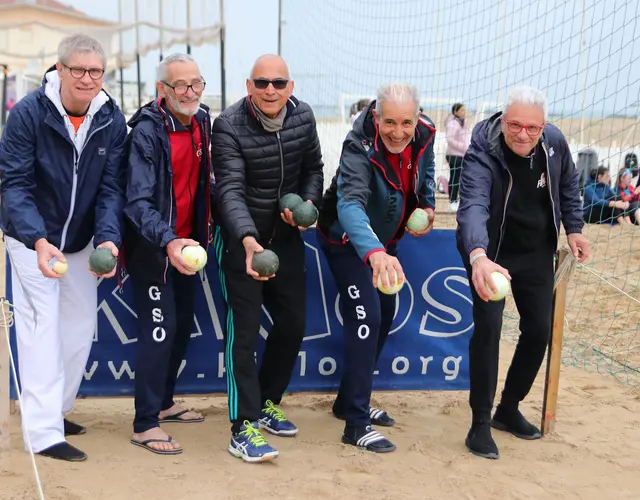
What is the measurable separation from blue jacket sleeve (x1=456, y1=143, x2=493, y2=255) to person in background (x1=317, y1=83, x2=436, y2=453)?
0.93 ft

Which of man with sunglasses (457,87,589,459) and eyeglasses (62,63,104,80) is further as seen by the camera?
man with sunglasses (457,87,589,459)

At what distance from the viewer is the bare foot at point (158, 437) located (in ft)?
13.8

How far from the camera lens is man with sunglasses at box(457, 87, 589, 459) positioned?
13.1 ft

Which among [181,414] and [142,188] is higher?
[142,188]

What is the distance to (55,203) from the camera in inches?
156

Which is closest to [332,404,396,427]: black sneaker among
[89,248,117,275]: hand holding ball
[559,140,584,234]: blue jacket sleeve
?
[559,140,584,234]: blue jacket sleeve

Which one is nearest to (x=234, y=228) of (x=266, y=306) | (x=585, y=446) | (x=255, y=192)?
(x=255, y=192)

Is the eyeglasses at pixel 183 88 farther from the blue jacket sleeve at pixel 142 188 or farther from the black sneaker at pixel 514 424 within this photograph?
the black sneaker at pixel 514 424

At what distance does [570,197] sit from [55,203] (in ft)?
8.74

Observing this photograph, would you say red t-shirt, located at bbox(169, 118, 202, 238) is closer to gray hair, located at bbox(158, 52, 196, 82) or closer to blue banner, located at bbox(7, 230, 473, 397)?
gray hair, located at bbox(158, 52, 196, 82)

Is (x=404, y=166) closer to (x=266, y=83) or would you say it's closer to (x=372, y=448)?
(x=266, y=83)

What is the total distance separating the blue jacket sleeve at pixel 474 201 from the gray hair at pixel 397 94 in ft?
1.30

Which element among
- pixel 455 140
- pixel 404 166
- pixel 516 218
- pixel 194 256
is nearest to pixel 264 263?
pixel 194 256

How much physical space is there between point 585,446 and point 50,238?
9.95ft
